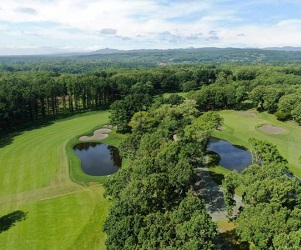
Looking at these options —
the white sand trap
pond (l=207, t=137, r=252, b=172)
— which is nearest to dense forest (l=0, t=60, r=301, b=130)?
the white sand trap

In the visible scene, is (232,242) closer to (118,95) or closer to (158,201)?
(158,201)

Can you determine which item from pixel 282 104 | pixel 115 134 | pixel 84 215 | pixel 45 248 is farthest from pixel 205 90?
pixel 45 248

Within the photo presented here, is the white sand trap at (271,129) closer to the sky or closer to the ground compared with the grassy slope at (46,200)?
closer to the sky

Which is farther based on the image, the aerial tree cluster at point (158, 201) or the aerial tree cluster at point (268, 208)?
the aerial tree cluster at point (268, 208)

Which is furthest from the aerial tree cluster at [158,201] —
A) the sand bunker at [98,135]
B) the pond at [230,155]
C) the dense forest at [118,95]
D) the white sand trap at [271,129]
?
the dense forest at [118,95]

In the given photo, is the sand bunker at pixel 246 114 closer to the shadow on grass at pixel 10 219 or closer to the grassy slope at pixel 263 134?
the grassy slope at pixel 263 134

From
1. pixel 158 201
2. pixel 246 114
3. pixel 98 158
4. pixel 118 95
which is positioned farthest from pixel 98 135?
pixel 246 114

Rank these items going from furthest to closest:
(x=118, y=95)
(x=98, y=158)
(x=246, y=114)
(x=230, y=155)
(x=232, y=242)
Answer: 1. (x=118, y=95)
2. (x=246, y=114)
3. (x=98, y=158)
4. (x=230, y=155)
5. (x=232, y=242)
